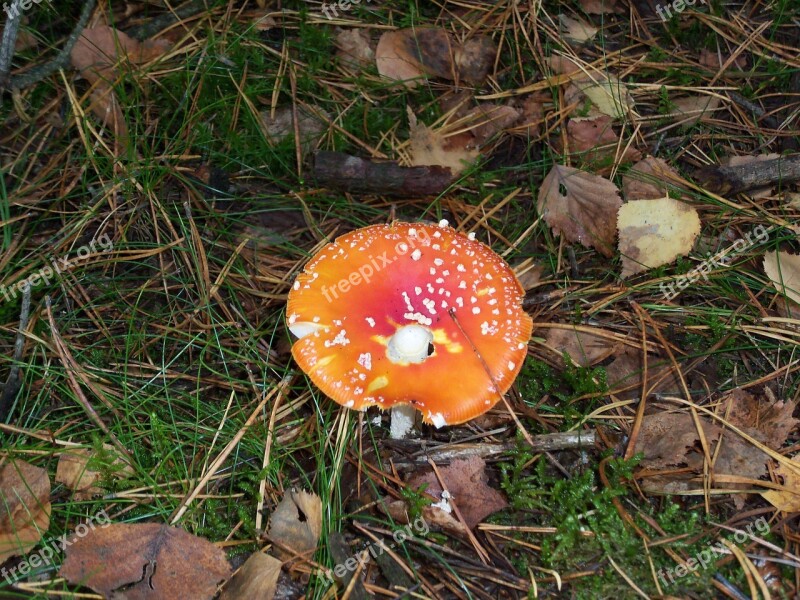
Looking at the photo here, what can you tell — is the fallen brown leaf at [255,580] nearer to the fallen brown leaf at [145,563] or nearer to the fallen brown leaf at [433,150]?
the fallen brown leaf at [145,563]

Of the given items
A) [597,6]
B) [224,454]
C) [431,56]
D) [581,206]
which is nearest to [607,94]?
[597,6]

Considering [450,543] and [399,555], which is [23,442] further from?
[450,543]

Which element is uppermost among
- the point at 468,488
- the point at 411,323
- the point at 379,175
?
the point at 379,175

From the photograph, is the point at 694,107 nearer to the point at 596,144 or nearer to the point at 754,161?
the point at 754,161

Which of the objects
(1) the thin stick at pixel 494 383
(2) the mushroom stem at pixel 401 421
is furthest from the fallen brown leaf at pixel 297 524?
(1) the thin stick at pixel 494 383

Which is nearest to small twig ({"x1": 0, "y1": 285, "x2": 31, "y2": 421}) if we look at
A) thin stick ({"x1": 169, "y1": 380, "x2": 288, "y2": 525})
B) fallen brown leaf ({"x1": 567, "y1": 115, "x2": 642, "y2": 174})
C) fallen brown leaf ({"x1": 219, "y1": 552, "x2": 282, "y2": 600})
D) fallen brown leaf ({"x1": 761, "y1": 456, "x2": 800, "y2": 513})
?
thin stick ({"x1": 169, "y1": 380, "x2": 288, "y2": 525})

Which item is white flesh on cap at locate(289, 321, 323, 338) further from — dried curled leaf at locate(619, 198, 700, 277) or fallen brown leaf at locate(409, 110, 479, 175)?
dried curled leaf at locate(619, 198, 700, 277)
